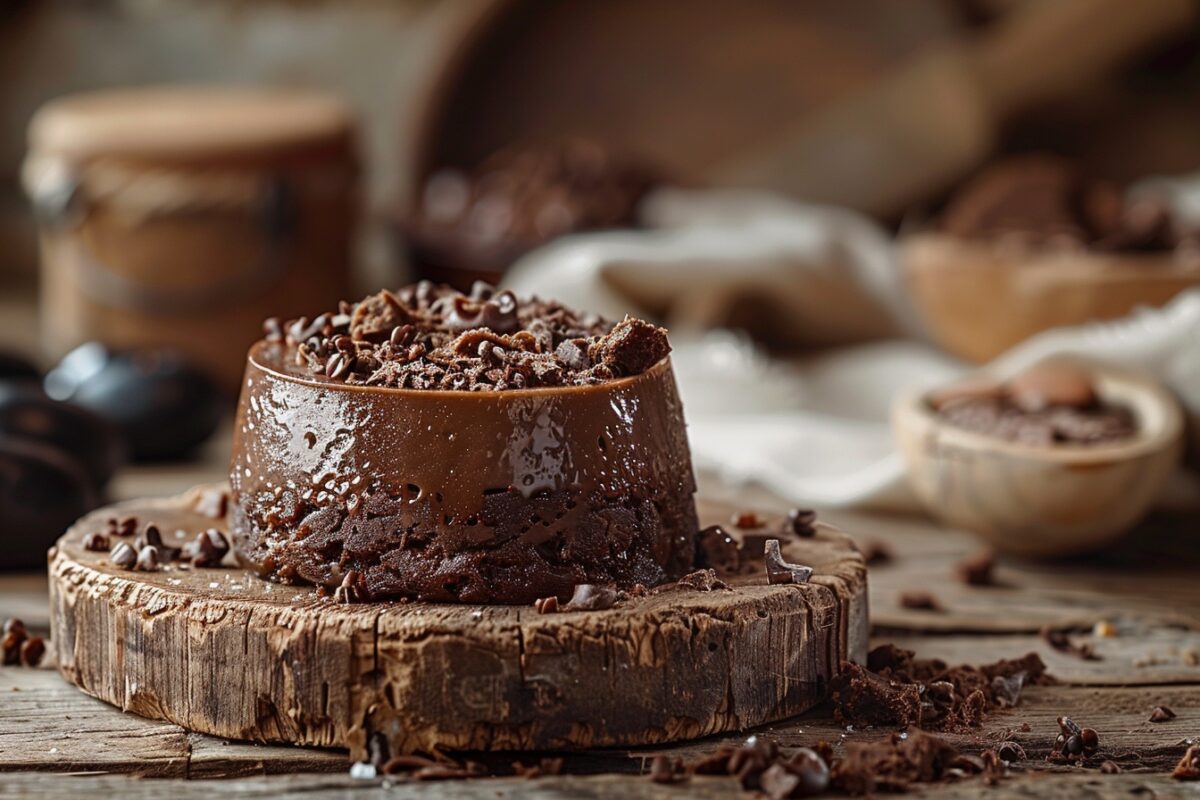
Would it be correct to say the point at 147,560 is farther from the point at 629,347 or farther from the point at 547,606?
the point at 629,347

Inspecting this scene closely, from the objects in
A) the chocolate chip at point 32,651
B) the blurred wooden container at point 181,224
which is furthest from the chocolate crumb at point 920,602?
the blurred wooden container at point 181,224

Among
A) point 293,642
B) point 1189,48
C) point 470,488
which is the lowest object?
point 293,642

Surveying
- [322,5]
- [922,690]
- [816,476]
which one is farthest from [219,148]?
[922,690]

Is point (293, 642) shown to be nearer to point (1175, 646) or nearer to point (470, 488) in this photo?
point (470, 488)

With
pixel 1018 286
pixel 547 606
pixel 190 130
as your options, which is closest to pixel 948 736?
pixel 547 606

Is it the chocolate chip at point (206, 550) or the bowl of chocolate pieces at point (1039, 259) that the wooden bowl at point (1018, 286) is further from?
the chocolate chip at point (206, 550)
